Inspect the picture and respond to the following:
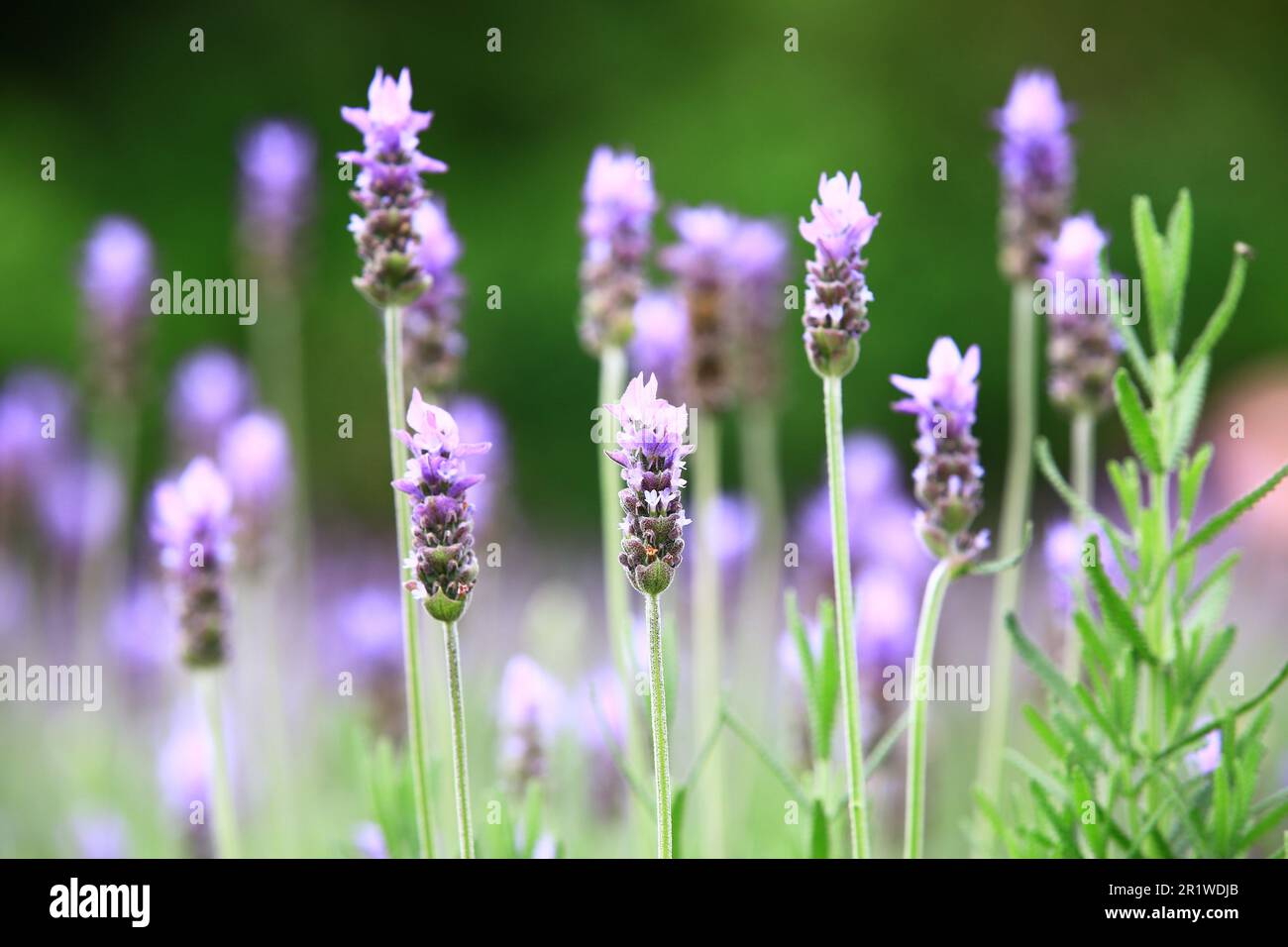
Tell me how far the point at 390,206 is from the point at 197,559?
1.67 ft

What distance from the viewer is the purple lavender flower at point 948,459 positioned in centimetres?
127

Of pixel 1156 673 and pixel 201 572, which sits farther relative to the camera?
pixel 201 572

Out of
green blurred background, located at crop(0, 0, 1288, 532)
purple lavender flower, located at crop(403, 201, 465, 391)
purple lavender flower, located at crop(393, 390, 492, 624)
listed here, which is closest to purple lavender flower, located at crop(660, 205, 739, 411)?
purple lavender flower, located at crop(403, 201, 465, 391)

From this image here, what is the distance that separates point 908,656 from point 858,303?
99cm

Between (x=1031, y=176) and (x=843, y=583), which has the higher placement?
(x=1031, y=176)

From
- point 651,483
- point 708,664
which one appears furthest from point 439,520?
point 708,664

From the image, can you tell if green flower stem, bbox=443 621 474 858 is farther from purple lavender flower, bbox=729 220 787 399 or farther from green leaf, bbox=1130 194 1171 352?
purple lavender flower, bbox=729 220 787 399

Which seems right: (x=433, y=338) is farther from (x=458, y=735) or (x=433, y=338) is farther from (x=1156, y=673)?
(x=1156, y=673)

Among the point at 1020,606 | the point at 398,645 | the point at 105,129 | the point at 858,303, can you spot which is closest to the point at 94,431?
the point at 105,129

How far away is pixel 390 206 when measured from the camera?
1365 millimetres

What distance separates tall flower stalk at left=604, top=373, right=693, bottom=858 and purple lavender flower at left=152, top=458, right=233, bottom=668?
2.14 feet

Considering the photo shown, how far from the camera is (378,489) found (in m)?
5.32
